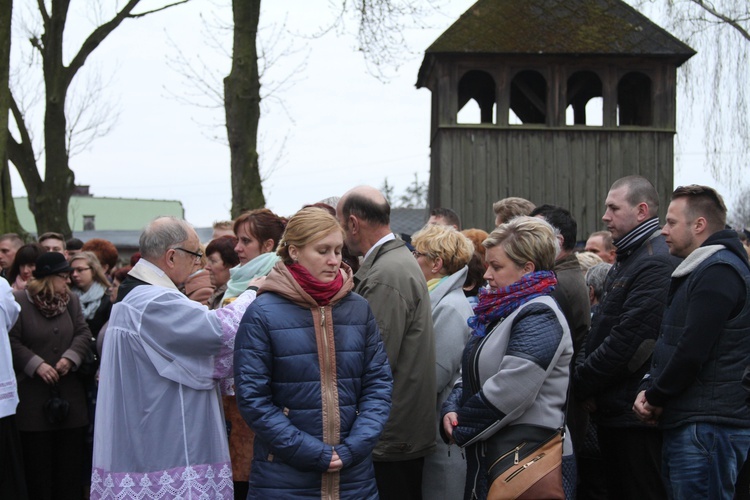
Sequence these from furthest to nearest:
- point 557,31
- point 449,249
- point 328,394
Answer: point 557,31
point 449,249
point 328,394

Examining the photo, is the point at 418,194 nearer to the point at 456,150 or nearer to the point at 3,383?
the point at 456,150

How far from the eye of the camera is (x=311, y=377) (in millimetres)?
3807

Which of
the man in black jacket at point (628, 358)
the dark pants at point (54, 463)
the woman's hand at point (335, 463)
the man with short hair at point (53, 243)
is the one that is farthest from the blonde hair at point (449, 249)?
the man with short hair at point (53, 243)

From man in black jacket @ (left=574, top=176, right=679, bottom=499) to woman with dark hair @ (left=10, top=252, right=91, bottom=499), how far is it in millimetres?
4369

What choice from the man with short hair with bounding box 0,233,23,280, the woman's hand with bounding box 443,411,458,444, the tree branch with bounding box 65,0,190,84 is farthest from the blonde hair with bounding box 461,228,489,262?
the tree branch with bounding box 65,0,190,84

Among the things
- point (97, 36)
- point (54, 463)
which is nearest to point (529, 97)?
point (97, 36)

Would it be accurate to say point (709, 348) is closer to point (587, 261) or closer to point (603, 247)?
point (587, 261)

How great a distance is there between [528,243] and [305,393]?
144cm

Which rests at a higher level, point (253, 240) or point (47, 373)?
point (253, 240)

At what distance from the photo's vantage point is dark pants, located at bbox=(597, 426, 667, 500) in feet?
16.6

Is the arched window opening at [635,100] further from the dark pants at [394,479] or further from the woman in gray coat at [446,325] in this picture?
the dark pants at [394,479]

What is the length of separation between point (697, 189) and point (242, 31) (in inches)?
391

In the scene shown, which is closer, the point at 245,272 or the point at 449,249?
the point at 245,272

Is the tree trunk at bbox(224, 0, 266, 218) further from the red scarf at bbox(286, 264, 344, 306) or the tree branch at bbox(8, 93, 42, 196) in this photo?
the red scarf at bbox(286, 264, 344, 306)
